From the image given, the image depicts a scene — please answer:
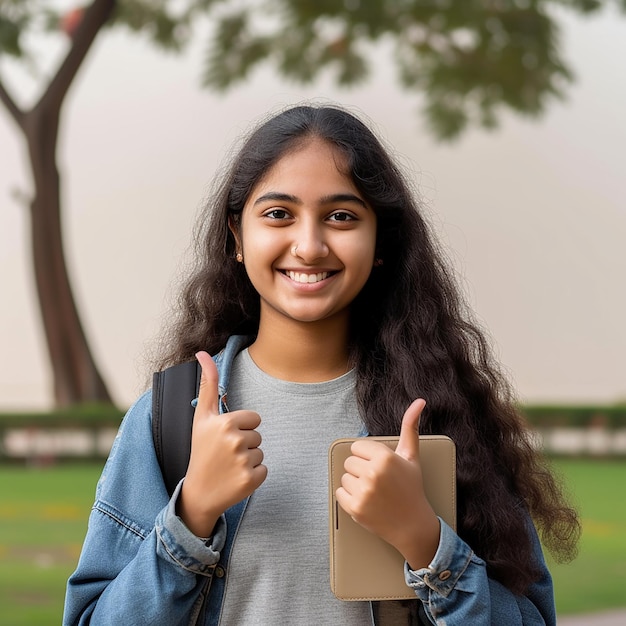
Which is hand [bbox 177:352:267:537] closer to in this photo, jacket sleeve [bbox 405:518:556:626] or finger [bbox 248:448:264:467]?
finger [bbox 248:448:264:467]

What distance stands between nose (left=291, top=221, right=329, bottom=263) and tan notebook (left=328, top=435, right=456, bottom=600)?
292 millimetres

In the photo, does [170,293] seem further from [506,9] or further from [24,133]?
[506,9]

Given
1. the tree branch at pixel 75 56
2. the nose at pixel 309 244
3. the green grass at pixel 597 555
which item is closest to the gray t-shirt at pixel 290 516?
the nose at pixel 309 244

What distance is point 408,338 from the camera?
1840mm

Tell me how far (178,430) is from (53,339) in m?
11.2

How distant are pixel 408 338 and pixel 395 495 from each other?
15.6 inches

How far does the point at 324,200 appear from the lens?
1664 millimetres

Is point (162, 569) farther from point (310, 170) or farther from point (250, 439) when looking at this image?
point (310, 170)

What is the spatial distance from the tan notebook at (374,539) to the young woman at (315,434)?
0.03 m

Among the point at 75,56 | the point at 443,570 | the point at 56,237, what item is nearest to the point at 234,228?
the point at 443,570

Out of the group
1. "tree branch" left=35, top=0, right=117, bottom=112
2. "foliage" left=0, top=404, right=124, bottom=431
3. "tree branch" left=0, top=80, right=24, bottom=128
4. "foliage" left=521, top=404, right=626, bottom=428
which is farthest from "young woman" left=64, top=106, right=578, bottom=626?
"tree branch" left=0, top=80, right=24, bottom=128

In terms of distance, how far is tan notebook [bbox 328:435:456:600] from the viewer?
5.11 feet

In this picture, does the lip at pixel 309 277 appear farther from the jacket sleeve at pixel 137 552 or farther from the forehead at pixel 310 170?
the jacket sleeve at pixel 137 552

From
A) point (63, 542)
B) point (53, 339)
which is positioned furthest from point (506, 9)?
point (63, 542)
